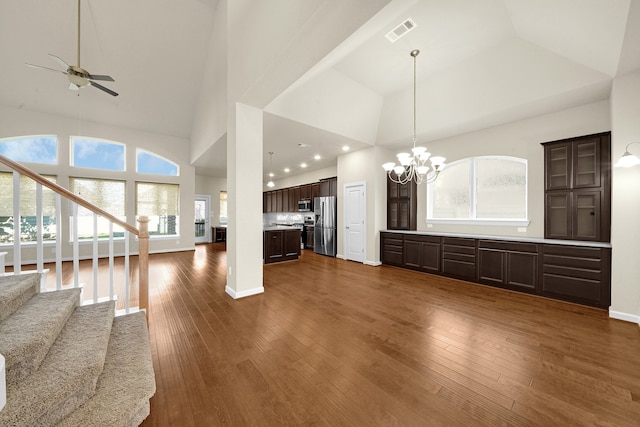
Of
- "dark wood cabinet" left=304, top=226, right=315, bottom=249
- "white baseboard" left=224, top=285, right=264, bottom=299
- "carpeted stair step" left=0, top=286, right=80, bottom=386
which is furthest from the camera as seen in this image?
"dark wood cabinet" left=304, top=226, right=315, bottom=249

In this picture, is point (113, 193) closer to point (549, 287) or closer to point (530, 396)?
point (530, 396)

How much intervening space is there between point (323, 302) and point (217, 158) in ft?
17.6

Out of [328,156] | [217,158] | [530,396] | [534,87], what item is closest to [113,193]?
[217,158]

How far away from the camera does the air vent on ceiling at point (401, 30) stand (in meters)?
3.06

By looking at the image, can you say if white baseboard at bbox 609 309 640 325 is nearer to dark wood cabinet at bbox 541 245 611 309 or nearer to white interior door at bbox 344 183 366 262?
dark wood cabinet at bbox 541 245 611 309

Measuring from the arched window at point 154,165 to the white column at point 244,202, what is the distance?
501 centimetres

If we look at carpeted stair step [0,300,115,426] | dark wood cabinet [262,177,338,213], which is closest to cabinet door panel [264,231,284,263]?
dark wood cabinet [262,177,338,213]

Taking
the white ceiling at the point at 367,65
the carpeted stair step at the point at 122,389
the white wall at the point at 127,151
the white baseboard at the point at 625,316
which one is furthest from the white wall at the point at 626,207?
the white wall at the point at 127,151

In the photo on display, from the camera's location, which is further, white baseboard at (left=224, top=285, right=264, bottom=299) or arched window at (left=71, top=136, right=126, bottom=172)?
arched window at (left=71, top=136, right=126, bottom=172)

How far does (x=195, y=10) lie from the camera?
4.64 metres

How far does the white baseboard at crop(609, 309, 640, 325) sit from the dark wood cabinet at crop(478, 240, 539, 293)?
0.76 meters

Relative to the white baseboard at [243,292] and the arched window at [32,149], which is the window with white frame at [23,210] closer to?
the arched window at [32,149]

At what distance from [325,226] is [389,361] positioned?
16.5 ft

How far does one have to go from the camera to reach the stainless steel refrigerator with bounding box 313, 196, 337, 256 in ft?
22.0
